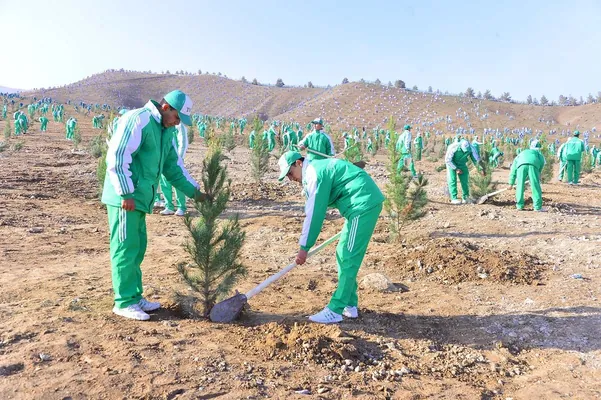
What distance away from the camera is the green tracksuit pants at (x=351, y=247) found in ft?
12.1

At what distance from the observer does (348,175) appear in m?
3.70

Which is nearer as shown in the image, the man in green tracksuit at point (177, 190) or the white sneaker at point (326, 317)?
the white sneaker at point (326, 317)

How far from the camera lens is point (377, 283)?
5023 millimetres

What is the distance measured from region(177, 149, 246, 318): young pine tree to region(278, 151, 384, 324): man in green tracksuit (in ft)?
1.74

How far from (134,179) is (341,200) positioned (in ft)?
5.35

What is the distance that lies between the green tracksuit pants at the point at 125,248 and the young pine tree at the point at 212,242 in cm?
36

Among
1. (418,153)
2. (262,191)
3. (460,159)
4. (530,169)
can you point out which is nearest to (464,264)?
(530,169)

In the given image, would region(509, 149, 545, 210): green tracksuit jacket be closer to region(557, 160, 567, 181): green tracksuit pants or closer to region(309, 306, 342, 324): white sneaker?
region(309, 306, 342, 324): white sneaker

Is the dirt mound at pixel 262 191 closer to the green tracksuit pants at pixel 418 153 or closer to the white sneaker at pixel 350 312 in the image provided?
the white sneaker at pixel 350 312

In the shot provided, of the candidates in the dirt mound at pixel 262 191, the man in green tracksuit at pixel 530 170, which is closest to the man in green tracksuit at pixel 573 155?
the man in green tracksuit at pixel 530 170

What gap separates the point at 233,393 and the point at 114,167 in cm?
179

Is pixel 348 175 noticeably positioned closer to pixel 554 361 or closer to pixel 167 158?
pixel 167 158

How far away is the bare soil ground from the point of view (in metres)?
2.93

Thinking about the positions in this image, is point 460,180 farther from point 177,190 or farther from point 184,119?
point 184,119
